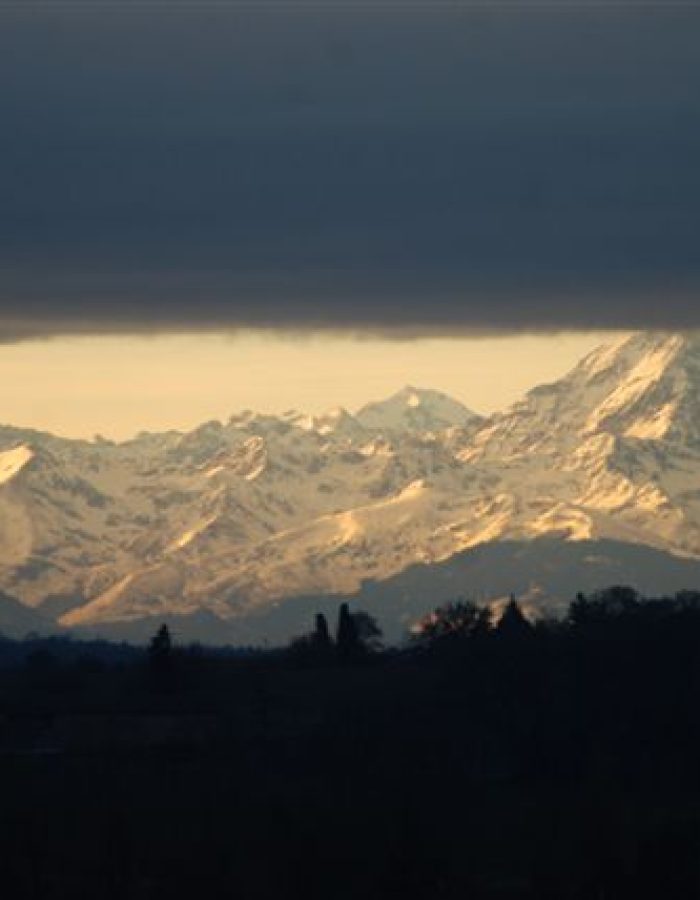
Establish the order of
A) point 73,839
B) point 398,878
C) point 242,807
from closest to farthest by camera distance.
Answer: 1. point 398,878
2. point 73,839
3. point 242,807

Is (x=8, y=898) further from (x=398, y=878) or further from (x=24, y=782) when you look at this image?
(x=24, y=782)

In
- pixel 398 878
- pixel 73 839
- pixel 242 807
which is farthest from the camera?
pixel 242 807

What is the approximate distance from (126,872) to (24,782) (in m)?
31.9

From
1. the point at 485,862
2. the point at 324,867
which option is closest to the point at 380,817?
the point at 485,862

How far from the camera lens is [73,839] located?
179625mm

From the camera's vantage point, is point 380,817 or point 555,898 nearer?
point 555,898

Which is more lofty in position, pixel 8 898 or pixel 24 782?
pixel 24 782

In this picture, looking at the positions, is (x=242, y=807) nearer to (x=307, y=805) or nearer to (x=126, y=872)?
(x=307, y=805)

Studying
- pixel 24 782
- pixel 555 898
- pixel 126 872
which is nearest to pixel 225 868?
pixel 126 872

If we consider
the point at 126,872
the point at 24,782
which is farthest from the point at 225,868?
the point at 24,782

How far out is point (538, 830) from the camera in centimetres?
19075

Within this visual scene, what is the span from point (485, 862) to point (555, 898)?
807 inches

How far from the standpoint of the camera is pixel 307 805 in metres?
190

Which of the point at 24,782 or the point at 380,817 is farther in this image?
the point at 24,782
